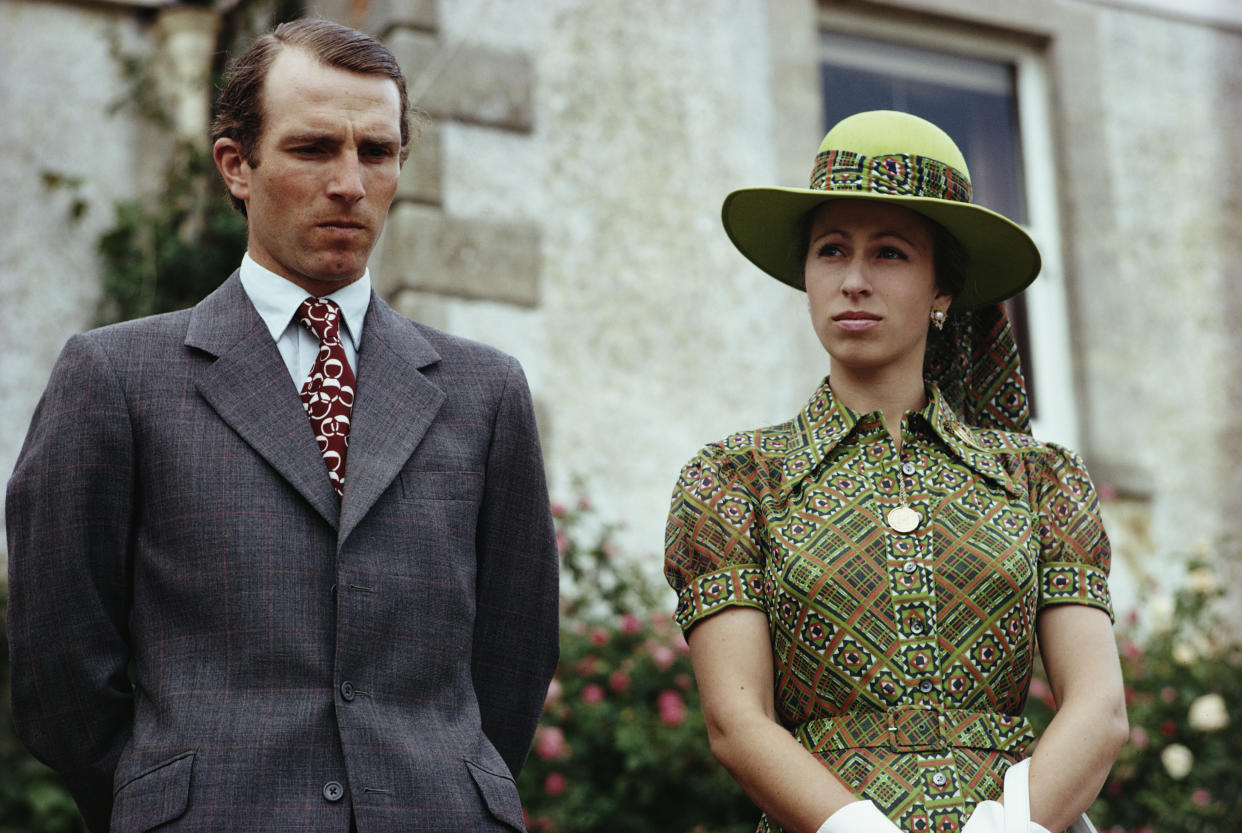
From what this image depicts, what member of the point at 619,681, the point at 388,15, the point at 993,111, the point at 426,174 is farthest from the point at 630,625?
the point at 993,111

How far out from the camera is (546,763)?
5367mm

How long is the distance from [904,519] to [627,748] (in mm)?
2555

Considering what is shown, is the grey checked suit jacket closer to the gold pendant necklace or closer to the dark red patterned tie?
the dark red patterned tie

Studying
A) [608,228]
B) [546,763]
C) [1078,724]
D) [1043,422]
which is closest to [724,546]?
[1078,724]

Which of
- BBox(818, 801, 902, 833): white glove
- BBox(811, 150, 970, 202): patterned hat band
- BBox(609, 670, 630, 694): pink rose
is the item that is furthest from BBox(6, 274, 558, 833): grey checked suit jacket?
BBox(609, 670, 630, 694): pink rose

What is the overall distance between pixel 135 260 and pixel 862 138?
439cm

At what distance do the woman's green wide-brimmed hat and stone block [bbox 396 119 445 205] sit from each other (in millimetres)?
3281

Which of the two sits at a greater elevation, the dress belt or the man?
the man

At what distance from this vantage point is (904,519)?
286 cm

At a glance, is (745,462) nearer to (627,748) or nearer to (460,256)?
(627,748)

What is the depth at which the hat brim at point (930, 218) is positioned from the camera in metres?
2.96

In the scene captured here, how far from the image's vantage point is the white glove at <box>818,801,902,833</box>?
102 inches

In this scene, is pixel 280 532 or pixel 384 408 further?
pixel 384 408

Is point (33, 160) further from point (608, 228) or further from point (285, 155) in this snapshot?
point (285, 155)
